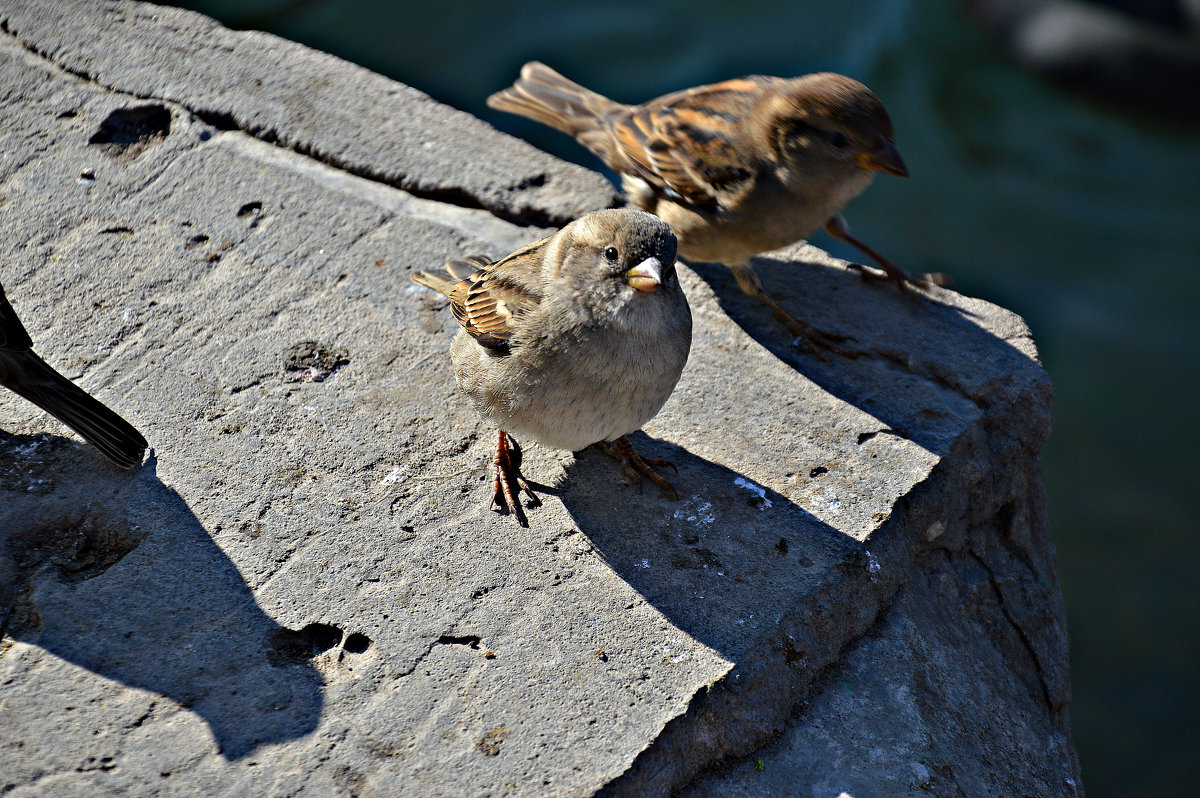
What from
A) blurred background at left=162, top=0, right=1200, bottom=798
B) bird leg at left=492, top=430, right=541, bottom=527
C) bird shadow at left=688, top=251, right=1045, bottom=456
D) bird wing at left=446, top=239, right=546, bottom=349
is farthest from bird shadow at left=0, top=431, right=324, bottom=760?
blurred background at left=162, top=0, right=1200, bottom=798

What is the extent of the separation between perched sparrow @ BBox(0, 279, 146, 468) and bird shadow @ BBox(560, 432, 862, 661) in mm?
1427

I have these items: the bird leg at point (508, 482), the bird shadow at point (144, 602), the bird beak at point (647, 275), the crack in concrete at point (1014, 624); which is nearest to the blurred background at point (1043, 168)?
the crack in concrete at point (1014, 624)

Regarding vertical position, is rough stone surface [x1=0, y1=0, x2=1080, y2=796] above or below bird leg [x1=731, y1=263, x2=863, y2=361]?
below

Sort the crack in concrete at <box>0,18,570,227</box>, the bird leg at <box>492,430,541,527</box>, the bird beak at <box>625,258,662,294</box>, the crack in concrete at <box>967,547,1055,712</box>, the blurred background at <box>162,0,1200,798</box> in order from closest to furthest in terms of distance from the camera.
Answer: the bird beak at <box>625,258,662,294</box> < the bird leg at <box>492,430,541,527</box> < the crack in concrete at <box>967,547,1055,712</box> < the crack in concrete at <box>0,18,570,227</box> < the blurred background at <box>162,0,1200,798</box>

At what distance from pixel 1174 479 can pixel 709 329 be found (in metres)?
3.41

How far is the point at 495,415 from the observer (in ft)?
9.82

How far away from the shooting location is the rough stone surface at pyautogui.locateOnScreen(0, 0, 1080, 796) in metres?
2.53

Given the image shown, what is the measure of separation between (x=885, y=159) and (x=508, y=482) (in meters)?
1.85

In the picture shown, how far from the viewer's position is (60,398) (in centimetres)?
303

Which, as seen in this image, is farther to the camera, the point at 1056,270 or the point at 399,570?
the point at 1056,270

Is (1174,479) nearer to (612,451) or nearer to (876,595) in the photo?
(876,595)

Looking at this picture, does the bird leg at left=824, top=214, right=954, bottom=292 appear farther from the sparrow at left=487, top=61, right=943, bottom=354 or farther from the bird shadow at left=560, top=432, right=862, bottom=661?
the bird shadow at left=560, top=432, right=862, bottom=661

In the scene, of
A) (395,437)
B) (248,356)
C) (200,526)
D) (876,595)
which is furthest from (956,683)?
(248,356)

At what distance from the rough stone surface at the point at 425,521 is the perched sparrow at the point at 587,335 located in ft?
1.28
